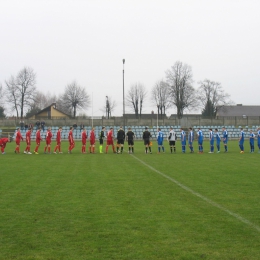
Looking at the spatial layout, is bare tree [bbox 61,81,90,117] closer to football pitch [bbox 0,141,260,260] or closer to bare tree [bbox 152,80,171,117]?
bare tree [bbox 152,80,171,117]

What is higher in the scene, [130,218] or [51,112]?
[51,112]

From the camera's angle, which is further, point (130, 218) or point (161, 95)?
point (161, 95)

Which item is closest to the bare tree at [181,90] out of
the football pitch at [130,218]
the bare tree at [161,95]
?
the bare tree at [161,95]

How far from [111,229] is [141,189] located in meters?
4.41

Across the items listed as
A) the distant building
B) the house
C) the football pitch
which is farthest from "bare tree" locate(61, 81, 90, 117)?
the football pitch

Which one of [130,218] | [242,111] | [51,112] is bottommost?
[130,218]

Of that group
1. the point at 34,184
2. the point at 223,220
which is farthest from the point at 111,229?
the point at 34,184

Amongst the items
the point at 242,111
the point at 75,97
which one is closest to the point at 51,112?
the point at 75,97

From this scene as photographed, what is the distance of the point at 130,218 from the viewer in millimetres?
7766

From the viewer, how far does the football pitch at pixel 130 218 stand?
5.84 metres

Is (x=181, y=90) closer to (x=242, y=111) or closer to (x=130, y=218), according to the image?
(x=242, y=111)

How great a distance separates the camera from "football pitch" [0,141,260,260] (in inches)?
230

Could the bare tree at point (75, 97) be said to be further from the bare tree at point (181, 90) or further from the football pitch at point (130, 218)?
the football pitch at point (130, 218)

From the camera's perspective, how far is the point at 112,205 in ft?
29.7
